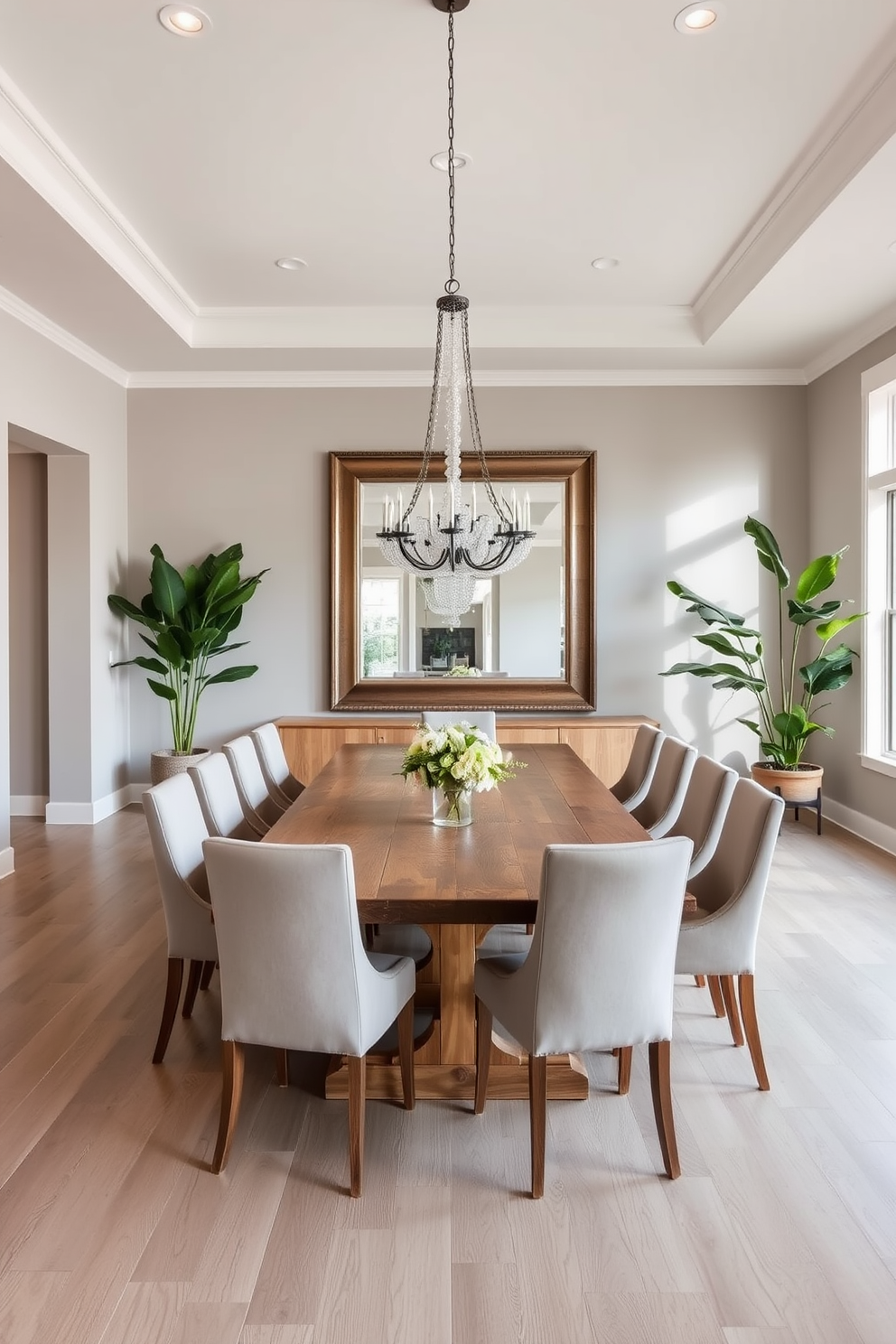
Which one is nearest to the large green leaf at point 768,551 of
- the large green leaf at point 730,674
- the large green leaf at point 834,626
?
the large green leaf at point 834,626

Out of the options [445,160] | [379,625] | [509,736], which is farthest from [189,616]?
[445,160]

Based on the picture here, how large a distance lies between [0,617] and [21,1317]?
11.3 feet

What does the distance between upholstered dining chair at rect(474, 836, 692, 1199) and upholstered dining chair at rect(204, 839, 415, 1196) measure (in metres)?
0.39

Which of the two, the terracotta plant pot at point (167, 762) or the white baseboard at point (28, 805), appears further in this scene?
the white baseboard at point (28, 805)

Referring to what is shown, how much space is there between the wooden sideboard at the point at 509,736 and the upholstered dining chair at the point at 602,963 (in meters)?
3.37

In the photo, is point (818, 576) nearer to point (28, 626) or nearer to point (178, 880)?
point (178, 880)

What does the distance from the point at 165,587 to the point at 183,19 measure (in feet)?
11.0

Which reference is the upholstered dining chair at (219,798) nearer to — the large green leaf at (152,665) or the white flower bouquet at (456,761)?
the white flower bouquet at (456,761)

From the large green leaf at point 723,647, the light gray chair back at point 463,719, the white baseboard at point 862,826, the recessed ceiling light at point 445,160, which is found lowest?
the white baseboard at point 862,826

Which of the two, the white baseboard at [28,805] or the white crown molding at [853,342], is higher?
the white crown molding at [853,342]

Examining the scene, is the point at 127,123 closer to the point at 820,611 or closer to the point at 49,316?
the point at 49,316

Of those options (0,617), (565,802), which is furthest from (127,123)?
(565,802)

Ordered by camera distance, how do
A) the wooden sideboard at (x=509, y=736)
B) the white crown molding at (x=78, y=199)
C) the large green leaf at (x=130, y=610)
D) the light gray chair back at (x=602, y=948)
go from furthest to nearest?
the large green leaf at (x=130, y=610) → the wooden sideboard at (x=509, y=736) → the white crown molding at (x=78, y=199) → the light gray chair back at (x=602, y=948)

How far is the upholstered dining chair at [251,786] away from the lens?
3436mm
